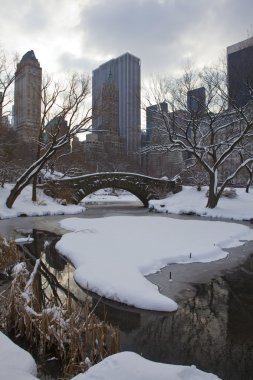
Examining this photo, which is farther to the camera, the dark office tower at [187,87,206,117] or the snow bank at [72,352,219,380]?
the dark office tower at [187,87,206,117]

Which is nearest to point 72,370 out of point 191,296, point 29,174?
point 191,296

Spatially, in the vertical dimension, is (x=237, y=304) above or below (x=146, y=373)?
below

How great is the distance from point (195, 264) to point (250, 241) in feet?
17.9

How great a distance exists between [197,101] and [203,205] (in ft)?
27.8

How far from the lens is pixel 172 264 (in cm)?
1029

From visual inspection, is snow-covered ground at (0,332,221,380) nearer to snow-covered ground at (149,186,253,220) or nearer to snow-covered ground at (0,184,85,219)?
snow-covered ground at (0,184,85,219)

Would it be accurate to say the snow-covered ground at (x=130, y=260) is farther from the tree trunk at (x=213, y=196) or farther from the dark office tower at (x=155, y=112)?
the dark office tower at (x=155, y=112)

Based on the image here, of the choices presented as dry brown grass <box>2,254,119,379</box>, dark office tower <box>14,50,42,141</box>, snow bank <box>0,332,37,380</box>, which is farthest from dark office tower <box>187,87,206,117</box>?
snow bank <box>0,332,37,380</box>

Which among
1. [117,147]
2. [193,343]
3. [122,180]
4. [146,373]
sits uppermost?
[117,147]

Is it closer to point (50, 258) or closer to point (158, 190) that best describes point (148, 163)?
point (158, 190)

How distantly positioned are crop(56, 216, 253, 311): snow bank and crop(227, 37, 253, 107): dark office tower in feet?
36.4

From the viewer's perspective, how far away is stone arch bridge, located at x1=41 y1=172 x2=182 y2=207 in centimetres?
3182

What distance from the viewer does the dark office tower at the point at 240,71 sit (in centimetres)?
2331

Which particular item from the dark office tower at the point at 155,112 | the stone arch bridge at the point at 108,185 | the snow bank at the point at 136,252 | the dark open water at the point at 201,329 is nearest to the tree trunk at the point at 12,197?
the stone arch bridge at the point at 108,185
